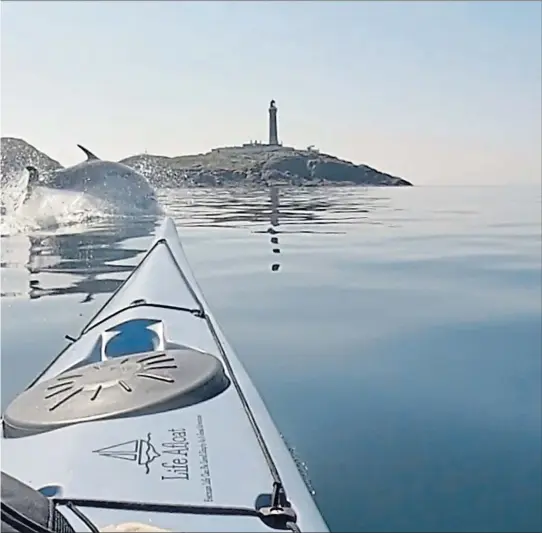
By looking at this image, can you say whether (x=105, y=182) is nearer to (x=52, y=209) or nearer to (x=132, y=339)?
(x=52, y=209)

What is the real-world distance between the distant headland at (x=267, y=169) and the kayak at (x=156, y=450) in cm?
3749

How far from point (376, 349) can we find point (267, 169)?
5381cm

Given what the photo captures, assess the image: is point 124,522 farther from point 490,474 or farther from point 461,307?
point 461,307

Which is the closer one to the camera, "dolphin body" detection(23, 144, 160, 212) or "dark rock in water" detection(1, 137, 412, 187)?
"dolphin body" detection(23, 144, 160, 212)

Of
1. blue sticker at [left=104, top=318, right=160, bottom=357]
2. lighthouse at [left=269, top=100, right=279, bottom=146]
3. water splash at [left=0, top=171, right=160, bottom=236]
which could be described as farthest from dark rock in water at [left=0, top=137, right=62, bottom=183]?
lighthouse at [left=269, top=100, right=279, bottom=146]

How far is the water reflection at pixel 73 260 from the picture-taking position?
6.07 m

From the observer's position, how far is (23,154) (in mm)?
22891

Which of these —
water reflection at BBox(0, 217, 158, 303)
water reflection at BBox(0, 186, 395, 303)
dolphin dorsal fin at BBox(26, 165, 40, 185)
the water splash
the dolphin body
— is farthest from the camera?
the dolphin body

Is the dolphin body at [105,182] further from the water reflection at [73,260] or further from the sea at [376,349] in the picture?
the sea at [376,349]

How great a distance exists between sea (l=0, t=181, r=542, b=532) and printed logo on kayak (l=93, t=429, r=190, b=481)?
1.71 ft

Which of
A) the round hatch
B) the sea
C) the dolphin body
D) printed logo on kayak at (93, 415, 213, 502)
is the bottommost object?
the sea

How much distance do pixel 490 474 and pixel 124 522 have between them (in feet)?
4.55

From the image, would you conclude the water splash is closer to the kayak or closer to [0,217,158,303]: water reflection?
[0,217,158,303]: water reflection

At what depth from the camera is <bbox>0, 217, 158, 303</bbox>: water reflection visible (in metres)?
6.07
